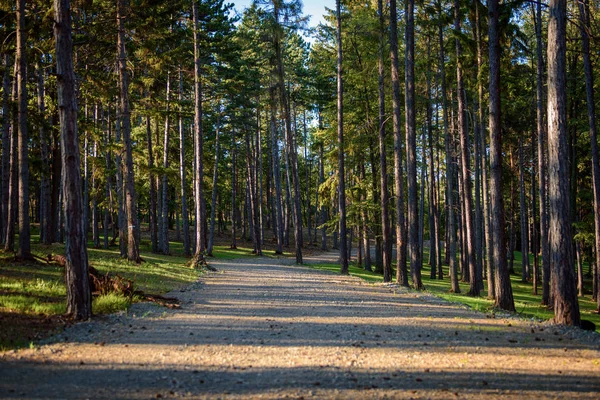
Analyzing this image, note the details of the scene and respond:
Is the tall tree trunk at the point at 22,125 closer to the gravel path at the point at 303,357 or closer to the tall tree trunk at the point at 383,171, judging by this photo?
Result: the gravel path at the point at 303,357

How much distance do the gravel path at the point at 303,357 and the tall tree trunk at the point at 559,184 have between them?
69 cm

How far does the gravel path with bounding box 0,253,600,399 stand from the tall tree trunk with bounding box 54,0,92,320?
1.97ft

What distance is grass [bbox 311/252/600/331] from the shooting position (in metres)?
13.5

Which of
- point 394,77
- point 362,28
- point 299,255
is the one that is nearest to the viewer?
point 394,77

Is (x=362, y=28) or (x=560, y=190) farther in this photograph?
(x=362, y=28)

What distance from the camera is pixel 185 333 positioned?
307 inches

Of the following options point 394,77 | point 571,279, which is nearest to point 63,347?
point 571,279

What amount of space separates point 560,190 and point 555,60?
2.66 meters

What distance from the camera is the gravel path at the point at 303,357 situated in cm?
500

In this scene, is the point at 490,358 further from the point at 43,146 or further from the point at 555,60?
the point at 43,146

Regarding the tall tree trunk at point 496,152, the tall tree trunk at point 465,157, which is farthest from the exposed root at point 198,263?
the tall tree trunk at point 496,152

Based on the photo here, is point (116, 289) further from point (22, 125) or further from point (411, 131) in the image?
point (411, 131)

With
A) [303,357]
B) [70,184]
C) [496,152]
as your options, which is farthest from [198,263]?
[303,357]

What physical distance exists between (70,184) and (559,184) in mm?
9480
